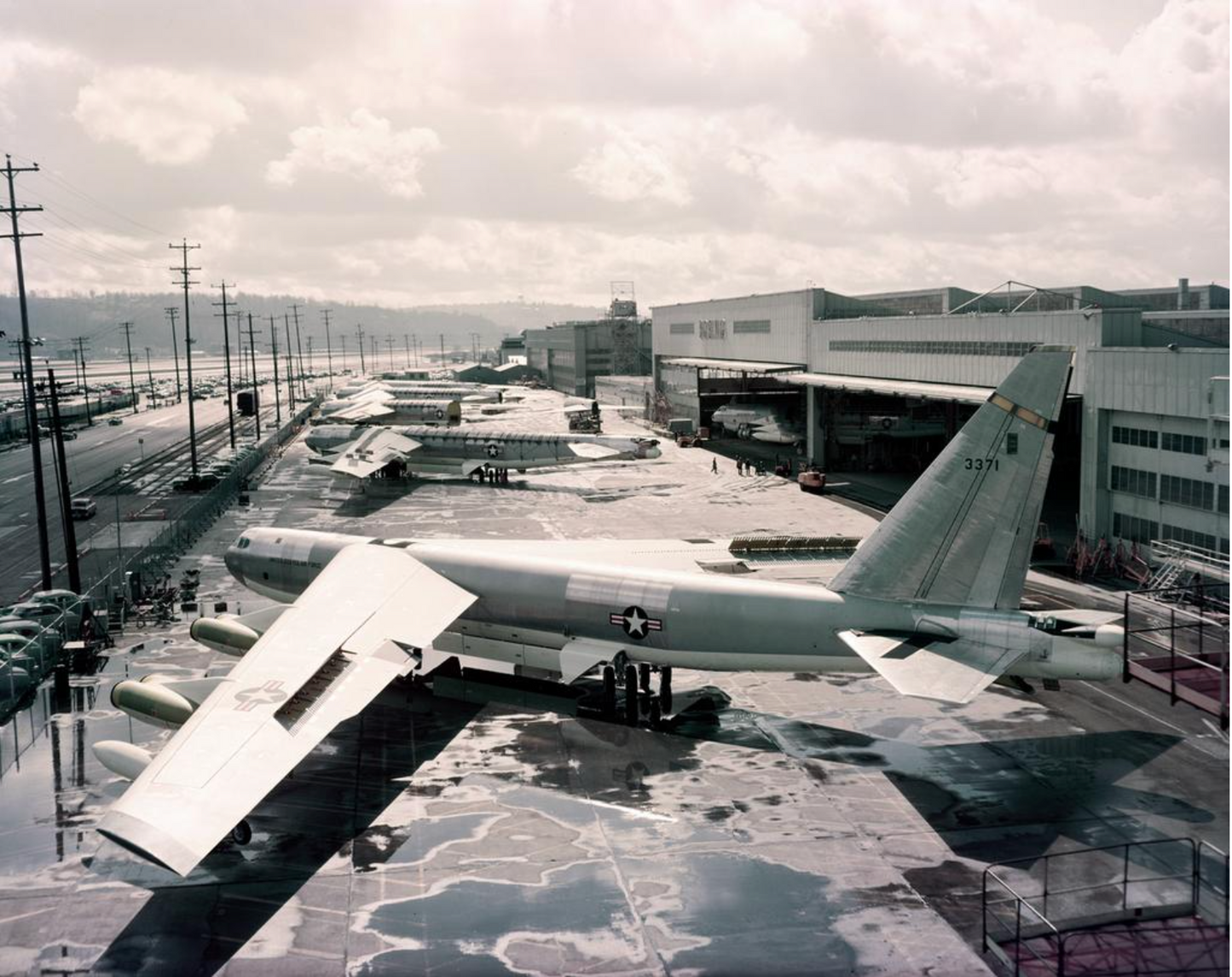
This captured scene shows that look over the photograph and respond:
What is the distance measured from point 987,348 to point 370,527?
45034 mm

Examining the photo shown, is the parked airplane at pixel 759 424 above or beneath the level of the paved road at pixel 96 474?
above

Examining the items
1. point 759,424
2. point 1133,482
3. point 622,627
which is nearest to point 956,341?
point 1133,482

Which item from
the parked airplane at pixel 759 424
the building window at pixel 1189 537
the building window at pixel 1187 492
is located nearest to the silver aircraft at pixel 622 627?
the building window at pixel 1187 492

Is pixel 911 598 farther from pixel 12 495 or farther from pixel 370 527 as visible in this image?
pixel 12 495

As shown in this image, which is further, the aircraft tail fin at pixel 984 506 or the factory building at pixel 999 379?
the factory building at pixel 999 379

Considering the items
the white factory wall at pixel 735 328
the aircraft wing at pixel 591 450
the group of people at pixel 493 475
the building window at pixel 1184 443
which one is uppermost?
the white factory wall at pixel 735 328

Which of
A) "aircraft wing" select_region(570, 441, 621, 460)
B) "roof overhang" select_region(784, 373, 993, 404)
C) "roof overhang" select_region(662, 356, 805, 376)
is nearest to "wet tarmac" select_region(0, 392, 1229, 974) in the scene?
"roof overhang" select_region(784, 373, 993, 404)

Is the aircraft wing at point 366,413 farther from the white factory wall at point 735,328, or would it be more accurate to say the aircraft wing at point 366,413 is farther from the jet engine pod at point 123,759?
the jet engine pod at point 123,759

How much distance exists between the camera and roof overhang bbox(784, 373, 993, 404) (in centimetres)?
7106

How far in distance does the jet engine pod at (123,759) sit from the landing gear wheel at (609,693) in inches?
609

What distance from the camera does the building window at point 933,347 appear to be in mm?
69062

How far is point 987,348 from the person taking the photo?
71.8 meters

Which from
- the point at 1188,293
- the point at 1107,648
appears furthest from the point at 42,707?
the point at 1188,293

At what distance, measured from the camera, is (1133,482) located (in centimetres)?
5925
